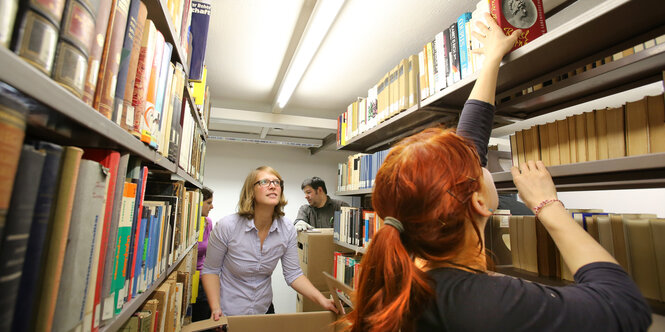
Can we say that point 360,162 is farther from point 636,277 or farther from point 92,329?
point 92,329

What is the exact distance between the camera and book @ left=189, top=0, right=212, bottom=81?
142cm

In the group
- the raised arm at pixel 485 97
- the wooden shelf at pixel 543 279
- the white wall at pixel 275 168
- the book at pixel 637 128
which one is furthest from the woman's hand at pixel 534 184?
the white wall at pixel 275 168

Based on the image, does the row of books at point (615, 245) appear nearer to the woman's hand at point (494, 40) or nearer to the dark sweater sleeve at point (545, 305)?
the dark sweater sleeve at point (545, 305)

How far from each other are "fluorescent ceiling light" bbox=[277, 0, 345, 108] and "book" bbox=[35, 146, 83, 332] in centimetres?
168

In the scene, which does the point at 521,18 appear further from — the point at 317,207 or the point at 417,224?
the point at 317,207

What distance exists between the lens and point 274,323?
1.39 m

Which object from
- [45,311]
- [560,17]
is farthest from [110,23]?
[560,17]

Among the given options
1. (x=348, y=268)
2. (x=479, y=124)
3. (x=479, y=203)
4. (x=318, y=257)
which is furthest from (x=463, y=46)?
(x=318, y=257)

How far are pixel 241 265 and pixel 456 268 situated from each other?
155 centimetres

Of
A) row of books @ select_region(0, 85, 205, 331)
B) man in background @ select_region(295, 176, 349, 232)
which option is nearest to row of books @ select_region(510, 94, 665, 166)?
row of books @ select_region(0, 85, 205, 331)

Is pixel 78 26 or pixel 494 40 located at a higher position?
pixel 494 40

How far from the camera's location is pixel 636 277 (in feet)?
2.91

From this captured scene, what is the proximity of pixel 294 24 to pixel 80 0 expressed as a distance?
2055 millimetres

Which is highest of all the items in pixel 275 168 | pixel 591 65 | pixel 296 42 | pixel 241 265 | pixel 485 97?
pixel 296 42
